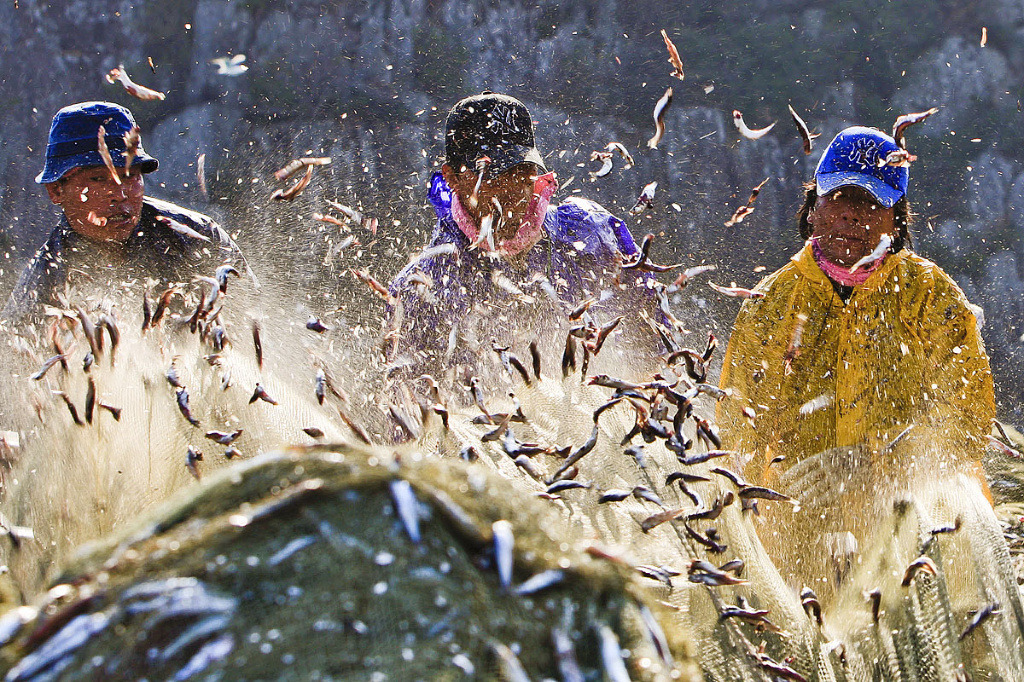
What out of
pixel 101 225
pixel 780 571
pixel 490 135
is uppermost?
pixel 490 135

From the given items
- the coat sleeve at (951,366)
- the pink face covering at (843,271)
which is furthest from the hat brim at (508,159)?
the coat sleeve at (951,366)

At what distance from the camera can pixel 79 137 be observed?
9.39 feet

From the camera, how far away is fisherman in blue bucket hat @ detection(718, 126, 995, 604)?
→ 5.31 ft

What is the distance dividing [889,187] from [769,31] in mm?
9427

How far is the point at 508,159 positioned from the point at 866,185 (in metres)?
1.14

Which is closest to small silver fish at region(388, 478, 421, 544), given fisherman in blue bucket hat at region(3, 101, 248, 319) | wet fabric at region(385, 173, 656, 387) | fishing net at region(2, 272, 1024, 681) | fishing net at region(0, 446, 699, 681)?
fishing net at region(0, 446, 699, 681)

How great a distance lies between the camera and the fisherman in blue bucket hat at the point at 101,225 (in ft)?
7.86

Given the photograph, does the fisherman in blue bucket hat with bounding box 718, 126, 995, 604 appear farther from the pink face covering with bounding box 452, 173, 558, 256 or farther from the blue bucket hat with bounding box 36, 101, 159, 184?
the blue bucket hat with bounding box 36, 101, 159, 184

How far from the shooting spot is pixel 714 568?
4.15ft

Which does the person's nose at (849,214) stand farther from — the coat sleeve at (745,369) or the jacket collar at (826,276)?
the coat sleeve at (745,369)

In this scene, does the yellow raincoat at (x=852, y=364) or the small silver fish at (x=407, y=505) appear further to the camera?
the yellow raincoat at (x=852, y=364)

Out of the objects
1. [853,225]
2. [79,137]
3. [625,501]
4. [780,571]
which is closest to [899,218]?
[853,225]

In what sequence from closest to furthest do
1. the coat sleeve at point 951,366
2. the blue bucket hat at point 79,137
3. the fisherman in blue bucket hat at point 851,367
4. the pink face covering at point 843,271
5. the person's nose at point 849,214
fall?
the fisherman in blue bucket hat at point 851,367, the coat sleeve at point 951,366, the pink face covering at point 843,271, the person's nose at point 849,214, the blue bucket hat at point 79,137

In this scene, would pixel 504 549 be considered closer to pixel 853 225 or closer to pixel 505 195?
pixel 505 195
